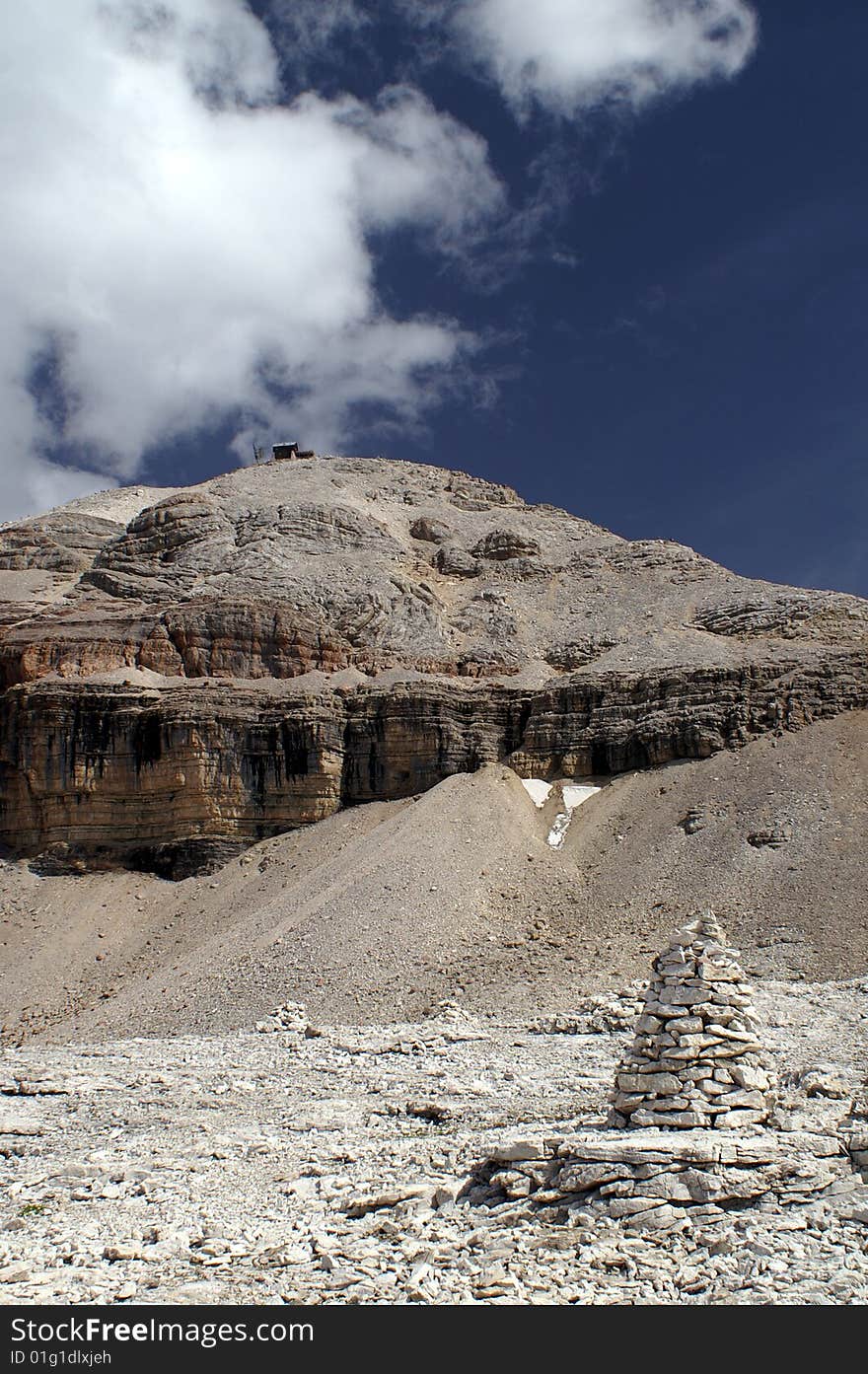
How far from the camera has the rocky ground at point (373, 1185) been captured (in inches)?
320

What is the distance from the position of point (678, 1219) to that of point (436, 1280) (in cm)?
224

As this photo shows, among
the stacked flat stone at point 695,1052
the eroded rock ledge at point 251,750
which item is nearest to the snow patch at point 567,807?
the eroded rock ledge at point 251,750

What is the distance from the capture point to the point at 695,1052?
1117cm

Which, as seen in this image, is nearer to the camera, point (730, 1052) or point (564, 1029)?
point (730, 1052)

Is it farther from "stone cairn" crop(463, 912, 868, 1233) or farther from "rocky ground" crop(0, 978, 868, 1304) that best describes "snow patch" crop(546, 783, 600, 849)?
"stone cairn" crop(463, 912, 868, 1233)

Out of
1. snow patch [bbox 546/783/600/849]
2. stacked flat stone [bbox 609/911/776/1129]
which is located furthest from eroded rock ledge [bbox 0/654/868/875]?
stacked flat stone [bbox 609/911/776/1129]

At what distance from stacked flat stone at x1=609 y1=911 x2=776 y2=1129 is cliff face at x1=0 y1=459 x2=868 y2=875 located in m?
34.5

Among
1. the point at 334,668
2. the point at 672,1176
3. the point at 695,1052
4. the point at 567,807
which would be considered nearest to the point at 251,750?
the point at 334,668

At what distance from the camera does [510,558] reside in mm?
75000

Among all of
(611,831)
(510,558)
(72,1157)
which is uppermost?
(510,558)

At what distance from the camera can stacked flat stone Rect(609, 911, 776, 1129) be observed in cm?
1065

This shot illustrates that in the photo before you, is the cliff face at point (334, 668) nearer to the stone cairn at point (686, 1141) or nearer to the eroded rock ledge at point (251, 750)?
the eroded rock ledge at point (251, 750)

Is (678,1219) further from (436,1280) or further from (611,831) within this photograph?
(611,831)
